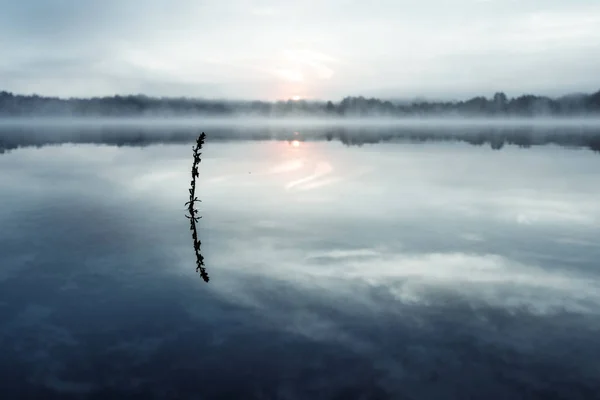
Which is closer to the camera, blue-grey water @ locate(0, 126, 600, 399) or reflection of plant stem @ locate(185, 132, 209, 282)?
blue-grey water @ locate(0, 126, 600, 399)

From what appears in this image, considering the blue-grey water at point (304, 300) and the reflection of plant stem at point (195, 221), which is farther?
the reflection of plant stem at point (195, 221)

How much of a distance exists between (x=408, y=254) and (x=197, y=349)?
10007 mm

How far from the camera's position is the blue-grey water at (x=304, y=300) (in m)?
10.7

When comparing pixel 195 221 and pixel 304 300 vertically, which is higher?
pixel 195 221

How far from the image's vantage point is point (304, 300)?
1488 centimetres

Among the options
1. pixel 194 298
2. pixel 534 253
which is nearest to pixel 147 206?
pixel 194 298

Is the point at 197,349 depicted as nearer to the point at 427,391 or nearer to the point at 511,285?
the point at 427,391

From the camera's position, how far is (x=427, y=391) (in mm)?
10227

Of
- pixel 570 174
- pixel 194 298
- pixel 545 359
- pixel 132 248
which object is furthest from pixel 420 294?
pixel 570 174

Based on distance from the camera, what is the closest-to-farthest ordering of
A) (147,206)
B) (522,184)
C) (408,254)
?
(408,254) → (147,206) → (522,184)

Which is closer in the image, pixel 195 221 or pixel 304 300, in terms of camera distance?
pixel 304 300

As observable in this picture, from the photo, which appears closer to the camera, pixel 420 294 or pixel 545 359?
pixel 545 359

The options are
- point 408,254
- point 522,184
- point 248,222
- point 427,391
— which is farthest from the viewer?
point 522,184

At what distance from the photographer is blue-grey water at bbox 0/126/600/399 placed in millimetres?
10695
